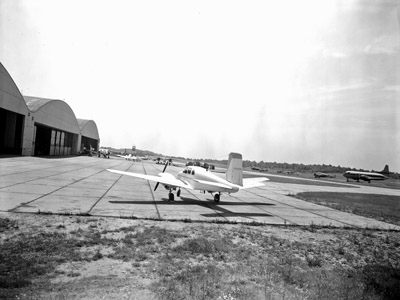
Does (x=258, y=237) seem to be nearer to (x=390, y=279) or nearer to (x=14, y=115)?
(x=390, y=279)

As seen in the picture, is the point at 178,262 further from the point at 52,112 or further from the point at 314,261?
the point at 52,112

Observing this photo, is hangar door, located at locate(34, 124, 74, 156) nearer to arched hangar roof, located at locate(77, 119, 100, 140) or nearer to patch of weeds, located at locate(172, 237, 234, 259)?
arched hangar roof, located at locate(77, 119, 100, 140)

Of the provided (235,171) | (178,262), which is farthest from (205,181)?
(178,262)

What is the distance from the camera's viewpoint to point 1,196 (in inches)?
501

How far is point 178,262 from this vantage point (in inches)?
276

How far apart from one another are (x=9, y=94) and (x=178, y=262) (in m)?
A: 37.9

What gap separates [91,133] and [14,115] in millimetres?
51878

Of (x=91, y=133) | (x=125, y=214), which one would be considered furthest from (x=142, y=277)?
(x=91, y=133)

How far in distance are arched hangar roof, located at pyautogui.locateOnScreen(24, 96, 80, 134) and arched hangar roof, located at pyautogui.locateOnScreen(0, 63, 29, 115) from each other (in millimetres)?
4874

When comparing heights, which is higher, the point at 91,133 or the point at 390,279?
the point at 91,133

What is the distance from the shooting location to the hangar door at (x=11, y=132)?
3816 centimetres

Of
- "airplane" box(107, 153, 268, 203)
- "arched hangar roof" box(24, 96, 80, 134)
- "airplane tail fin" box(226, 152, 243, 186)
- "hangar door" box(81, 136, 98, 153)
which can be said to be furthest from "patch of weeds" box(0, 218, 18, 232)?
"hangar door" box(81, 136, 98, 153)

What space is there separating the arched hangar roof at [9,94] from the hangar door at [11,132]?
200 centimetres

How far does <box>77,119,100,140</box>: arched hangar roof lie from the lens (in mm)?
78438
